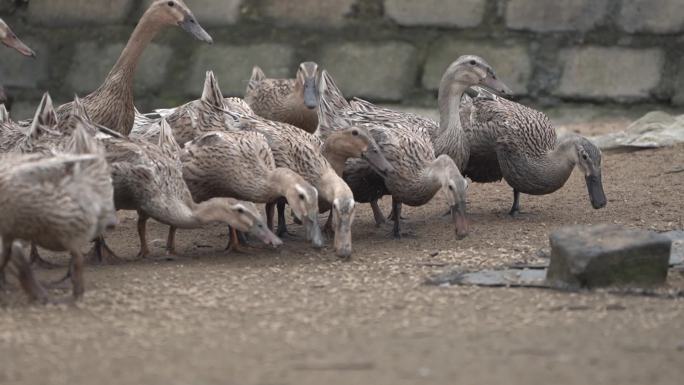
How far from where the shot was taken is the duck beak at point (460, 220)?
8039 millimetres

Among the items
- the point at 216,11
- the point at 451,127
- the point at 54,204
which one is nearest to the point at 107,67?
the point at 216,11

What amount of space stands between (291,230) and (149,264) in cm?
152

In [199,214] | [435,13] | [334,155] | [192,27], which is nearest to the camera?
[199,214]

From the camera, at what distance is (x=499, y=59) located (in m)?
11.6

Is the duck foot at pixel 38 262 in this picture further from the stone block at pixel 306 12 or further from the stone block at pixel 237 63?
the stone block at pixel 306 12

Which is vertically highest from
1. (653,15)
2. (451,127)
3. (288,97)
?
(653,15)

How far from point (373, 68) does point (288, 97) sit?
6.27ft

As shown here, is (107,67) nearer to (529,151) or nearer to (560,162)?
(529,151)

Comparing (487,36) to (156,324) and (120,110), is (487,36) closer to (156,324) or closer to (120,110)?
(120,110)

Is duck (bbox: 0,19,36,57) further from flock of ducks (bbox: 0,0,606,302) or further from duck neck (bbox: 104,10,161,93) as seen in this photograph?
duck neck (bbox: 104,10,161,93)

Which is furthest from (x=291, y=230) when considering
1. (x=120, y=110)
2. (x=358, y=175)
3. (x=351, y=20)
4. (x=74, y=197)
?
(x=351, y=20)

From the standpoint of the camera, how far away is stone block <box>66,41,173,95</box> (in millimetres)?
12055

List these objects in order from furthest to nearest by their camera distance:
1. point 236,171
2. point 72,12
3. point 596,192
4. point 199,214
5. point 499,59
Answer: point 72,12, point 499,59, point 596,192, point 236,171, point 199,214

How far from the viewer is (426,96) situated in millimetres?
11789
